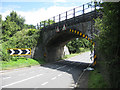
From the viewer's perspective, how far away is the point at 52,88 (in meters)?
8.84

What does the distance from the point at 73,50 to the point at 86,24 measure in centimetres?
3026

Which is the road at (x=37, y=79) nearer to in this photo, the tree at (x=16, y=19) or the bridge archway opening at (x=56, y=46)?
the bridge archway opening at (x=56, y=46)

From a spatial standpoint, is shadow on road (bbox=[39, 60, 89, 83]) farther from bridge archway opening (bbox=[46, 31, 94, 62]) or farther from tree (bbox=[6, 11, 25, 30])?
tree (bbox=[6, 11, 25, 30])

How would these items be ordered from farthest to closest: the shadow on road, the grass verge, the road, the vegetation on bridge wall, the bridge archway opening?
the bridge archway opening, the shadow on road, the road, the grass verge, the vegetation on bridge wall

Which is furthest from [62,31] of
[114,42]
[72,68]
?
[114,42]

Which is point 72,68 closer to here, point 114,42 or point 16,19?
point 114,42

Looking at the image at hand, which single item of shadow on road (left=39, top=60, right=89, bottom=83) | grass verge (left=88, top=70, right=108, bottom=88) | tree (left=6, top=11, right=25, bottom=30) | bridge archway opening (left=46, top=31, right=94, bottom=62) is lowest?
shadow on road (left=39, top=60, right=89, bottom=83)

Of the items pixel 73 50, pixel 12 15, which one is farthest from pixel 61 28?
pixel 12 15

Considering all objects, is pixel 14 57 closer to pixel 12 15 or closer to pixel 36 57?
pixel 36 57

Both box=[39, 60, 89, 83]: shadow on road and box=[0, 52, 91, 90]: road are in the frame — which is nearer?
box=[0, 52, 91, 90]: road

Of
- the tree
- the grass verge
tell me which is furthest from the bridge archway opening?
the tree

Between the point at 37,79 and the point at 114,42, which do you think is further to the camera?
the point at 37,79

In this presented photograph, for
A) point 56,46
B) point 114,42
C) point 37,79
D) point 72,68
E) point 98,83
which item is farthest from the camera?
point 56,46

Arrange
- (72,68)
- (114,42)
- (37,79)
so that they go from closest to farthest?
(114,42), (37,79), (72,68)
